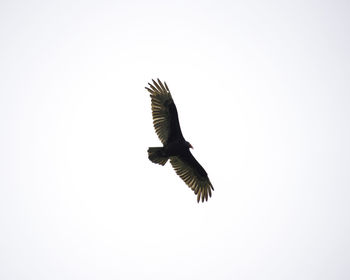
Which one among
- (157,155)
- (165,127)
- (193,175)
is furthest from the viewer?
(193,175)

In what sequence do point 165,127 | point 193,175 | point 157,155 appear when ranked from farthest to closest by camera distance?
point 193,175
point 165,127
point 157,155

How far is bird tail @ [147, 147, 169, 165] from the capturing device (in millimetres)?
10727

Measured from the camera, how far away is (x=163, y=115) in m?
11.1

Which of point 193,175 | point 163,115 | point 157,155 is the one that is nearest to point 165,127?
point 163,115

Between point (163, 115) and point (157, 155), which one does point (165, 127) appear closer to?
point (163, 115)

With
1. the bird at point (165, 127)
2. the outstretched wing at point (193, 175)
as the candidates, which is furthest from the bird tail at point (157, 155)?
the outstretched wing at point (193, 175)

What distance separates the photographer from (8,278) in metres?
70.4

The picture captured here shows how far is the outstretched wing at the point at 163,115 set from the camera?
437 inches

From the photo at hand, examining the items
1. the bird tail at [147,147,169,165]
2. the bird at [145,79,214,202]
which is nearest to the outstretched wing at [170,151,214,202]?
the bird at [145,79,214,202]

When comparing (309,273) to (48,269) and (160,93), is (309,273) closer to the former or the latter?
(48,269)

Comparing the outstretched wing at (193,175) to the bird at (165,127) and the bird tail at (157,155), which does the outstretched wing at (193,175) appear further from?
the bird tail at (157,155)

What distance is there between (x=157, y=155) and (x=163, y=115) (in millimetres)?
1097

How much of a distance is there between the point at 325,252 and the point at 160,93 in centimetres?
11633

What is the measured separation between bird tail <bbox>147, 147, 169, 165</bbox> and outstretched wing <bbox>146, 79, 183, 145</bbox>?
416 mm
